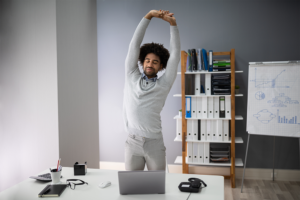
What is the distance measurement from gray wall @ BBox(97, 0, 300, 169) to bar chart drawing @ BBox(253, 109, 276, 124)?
0.54m

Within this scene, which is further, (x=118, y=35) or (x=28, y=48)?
(x=118, y=35)

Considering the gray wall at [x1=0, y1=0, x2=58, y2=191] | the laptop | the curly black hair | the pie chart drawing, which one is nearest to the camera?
the laptop

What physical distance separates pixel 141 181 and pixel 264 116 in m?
2.28

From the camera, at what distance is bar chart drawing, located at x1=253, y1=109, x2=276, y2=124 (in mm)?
2994

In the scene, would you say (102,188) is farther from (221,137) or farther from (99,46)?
(99,46)

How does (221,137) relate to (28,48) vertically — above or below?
below

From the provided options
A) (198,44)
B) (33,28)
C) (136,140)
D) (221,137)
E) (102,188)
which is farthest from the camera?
(198,44)

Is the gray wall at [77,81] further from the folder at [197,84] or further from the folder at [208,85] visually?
the folder at [208,85]

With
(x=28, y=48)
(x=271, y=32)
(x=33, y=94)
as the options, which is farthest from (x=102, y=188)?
(x=271, y=32)

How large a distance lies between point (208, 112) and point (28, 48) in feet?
7.52

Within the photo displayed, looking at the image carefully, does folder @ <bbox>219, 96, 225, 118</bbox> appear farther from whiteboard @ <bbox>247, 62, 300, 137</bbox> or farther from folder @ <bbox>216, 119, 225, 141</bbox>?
whiteboard @ <bbox>247, 62, 300, 137</bbox>

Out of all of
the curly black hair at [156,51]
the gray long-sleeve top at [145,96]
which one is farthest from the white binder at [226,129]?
the gray long-sleeve top at [145,96]

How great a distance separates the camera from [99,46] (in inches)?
157

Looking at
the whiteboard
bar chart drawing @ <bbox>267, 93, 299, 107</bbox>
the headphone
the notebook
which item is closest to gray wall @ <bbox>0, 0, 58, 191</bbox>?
the notebook
